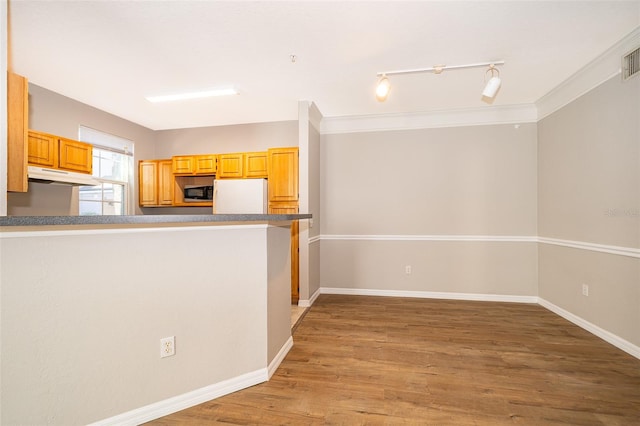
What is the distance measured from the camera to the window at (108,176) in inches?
148

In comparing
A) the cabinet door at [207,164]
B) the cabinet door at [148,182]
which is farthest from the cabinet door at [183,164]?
the cabinet door at [148,182]

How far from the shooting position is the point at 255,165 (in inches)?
161

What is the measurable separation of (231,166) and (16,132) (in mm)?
2270

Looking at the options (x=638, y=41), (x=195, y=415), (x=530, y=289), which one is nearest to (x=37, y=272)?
(x=195, y=415)

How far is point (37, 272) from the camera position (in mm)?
1266

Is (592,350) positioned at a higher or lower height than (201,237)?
lower

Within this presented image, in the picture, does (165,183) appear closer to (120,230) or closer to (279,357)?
(120,230)

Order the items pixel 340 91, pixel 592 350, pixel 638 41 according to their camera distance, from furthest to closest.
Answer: pixel 340 91 < pixel 592 350 < pixel 638 41

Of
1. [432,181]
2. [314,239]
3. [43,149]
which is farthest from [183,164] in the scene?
[432,181]

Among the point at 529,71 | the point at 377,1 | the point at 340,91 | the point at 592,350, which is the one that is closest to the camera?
the point at 377,1

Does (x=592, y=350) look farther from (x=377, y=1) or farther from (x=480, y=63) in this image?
(x=377, y=1)

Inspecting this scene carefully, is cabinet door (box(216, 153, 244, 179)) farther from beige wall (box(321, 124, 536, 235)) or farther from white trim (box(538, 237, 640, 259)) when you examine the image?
white trim (box(538, 237, 640, 259))

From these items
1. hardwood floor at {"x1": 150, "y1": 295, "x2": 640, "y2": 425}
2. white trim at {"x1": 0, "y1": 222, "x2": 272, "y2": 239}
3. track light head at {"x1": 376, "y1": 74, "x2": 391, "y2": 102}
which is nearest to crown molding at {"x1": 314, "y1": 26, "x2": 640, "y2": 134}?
track light head at {"x1": 376, "y1": 74, "x2": 391, "y2": 102}

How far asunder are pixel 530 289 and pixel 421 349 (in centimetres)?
243
